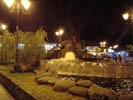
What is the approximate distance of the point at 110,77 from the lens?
9.96 meters

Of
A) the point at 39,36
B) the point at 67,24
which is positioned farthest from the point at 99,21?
the point at 39,36

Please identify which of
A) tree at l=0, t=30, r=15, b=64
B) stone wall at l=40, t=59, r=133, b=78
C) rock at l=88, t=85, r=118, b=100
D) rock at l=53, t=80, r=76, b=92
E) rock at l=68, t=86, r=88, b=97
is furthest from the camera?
tree at l=0, t=30, r=15, b=64

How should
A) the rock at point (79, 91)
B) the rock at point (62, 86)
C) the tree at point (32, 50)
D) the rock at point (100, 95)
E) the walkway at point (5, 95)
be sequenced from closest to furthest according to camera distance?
1. the rock at point (100, 95)
2. the rock at point (79, 91)
3. the rock at point (62, 86)
4. the walkway at point (5, 95)
5. the tree at point (32, 50)

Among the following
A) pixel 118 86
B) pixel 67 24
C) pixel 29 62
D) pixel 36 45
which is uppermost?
pixel 67 24

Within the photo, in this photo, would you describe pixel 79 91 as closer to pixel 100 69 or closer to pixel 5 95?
pixel 5 95

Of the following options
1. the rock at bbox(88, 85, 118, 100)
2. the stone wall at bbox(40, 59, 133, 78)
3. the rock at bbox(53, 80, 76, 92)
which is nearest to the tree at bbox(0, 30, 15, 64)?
the stone wall at bbox(40, 59, 133, 78)

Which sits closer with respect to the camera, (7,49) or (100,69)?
(100,69)

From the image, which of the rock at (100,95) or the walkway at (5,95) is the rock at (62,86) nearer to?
the rock at (100,95)

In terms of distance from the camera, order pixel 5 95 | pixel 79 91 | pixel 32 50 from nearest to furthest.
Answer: pixel 79 91 < pixel 5 95 < pixel 32 50

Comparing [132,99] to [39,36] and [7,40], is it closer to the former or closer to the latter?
[39,36]

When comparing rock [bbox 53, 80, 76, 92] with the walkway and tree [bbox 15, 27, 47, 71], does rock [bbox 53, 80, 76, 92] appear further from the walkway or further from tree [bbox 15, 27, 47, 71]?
tree [bbox 15, 27, 47, 71]

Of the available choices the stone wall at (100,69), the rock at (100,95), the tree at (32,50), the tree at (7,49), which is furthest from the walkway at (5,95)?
the tree at (7,49)

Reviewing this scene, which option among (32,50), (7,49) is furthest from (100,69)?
(7,49)

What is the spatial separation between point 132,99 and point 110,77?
486 cm
